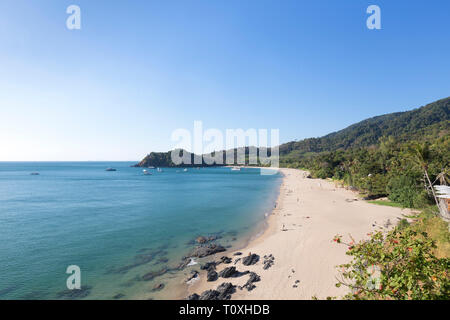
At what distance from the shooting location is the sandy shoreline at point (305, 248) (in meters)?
14.3

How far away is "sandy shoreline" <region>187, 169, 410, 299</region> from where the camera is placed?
14.3 meters

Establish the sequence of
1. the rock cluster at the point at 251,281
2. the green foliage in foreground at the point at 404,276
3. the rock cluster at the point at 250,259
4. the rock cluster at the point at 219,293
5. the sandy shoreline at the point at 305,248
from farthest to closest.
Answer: the rock cluster at the point at 250,259 → the rock cluster at the point at 251,281 → the sandy shoreline at the point at 305,248 → the rock cluster at the point at 219,293 → the green foliage in foreground at the point at 404,276

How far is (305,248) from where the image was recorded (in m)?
20.2

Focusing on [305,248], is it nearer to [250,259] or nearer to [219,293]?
[250,259]

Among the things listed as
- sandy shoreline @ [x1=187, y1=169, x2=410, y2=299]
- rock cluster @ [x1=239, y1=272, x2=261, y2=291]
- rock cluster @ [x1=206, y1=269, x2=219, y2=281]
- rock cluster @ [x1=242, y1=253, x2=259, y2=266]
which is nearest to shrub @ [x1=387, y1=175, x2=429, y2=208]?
sandy shoreline @ [x1=187, y1=169, x2=410, y2=299]

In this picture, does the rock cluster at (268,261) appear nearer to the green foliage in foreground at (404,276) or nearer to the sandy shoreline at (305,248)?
the sandy shoreline at (305,248)

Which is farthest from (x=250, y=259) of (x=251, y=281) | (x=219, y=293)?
(x=219, y=293)

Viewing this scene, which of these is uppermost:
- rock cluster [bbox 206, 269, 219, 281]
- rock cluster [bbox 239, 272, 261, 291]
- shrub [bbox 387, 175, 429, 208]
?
shrub [bbox 387, 175, 429, 208]

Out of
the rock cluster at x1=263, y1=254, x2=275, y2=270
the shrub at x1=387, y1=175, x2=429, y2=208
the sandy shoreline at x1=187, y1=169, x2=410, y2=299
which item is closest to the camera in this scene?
the sandy shoreline at x1=187, y1=169, x2=410, y2=299

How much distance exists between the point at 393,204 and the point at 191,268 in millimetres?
32029

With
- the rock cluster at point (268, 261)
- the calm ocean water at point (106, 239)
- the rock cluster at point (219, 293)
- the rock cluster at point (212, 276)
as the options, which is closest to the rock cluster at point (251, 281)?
the rock cluster at point (219, 293)
